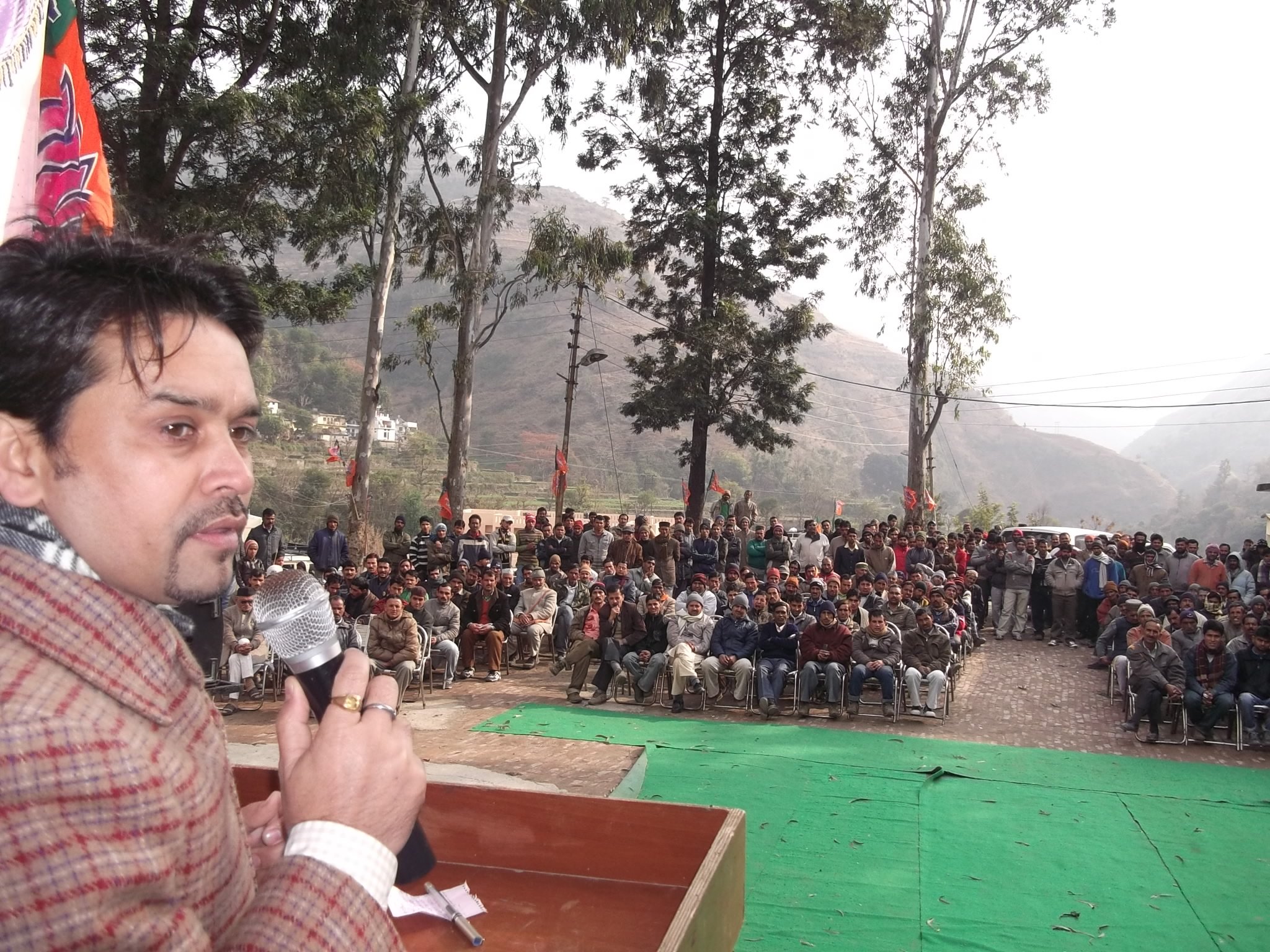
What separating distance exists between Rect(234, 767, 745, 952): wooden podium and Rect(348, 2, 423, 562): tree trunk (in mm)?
14097

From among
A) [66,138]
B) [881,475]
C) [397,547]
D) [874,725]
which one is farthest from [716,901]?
[881,475]

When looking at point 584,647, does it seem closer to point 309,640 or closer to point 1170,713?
point 1170,713

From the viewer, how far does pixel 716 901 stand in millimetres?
1479

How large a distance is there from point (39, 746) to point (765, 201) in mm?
19947

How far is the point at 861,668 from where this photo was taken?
894 cm

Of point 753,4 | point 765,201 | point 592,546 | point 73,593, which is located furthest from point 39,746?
point 753,4

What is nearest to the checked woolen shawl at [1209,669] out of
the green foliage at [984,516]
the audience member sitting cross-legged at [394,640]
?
the audience member sitting cross-legged at [394,640]

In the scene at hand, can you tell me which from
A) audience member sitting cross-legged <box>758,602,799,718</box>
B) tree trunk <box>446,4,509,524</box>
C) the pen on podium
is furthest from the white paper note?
tree trunk <box>446,4,509,524</box>

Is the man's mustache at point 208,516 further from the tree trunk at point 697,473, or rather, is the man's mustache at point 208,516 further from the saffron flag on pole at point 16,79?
the tree trunk at point 697,473

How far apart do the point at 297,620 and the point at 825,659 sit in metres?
8.37

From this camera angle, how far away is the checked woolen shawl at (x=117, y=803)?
28.6 inches

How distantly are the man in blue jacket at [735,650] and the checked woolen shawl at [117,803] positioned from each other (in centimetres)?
854

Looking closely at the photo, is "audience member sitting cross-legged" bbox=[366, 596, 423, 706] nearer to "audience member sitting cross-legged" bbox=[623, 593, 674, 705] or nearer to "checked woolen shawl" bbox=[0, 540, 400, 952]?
"audience member sitting cross-legged" bbox=[623, 593, 674, 705]

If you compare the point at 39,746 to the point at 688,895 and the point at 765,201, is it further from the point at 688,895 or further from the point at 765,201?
the point at 765,201
